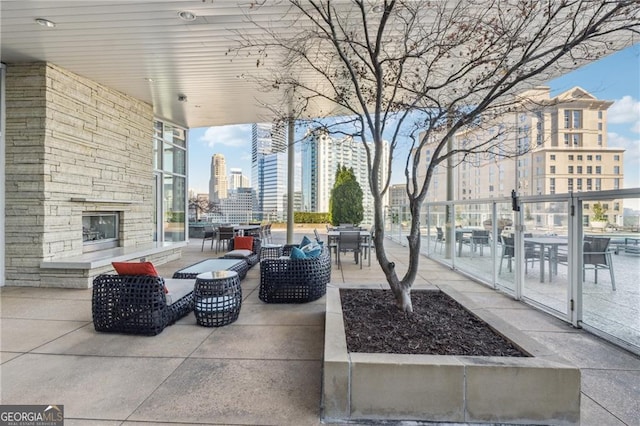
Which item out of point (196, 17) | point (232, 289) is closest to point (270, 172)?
point (196, 17)

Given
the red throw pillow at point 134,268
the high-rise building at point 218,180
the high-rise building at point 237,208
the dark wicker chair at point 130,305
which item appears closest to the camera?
the dark wicker chair at point 130,305

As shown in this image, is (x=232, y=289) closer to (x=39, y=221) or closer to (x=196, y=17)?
(x=196, y=17)

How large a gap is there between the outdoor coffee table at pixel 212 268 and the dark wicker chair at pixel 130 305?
4.57ft

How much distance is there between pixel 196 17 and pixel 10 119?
368 centimetres

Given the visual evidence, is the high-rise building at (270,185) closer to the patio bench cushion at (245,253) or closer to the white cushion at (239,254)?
the patio bench cushion at (245,253)

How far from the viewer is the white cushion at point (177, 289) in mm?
3424

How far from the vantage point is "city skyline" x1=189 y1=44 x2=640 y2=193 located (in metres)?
3.53

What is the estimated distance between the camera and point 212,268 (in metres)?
4.91

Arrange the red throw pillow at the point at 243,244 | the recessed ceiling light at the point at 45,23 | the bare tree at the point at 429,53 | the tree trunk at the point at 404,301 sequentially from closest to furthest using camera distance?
the bare tree at the point at 429,53 < the tree trunk at the point at 404,301 < the recessed ceiling light at the point at 45,23 < the red throw pillow at the point at 243,244

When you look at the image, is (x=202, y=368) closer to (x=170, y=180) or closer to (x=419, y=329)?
(x=419, y=329)

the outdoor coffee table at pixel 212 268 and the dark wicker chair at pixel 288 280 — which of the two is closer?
the dark wicker chair at pixel 288 280

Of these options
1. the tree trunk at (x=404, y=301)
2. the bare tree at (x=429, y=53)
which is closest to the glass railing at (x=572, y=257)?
the bare tree at (x=429, y=53)

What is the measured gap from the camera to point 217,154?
→ 57.9 ft

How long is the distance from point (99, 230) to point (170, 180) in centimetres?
317
